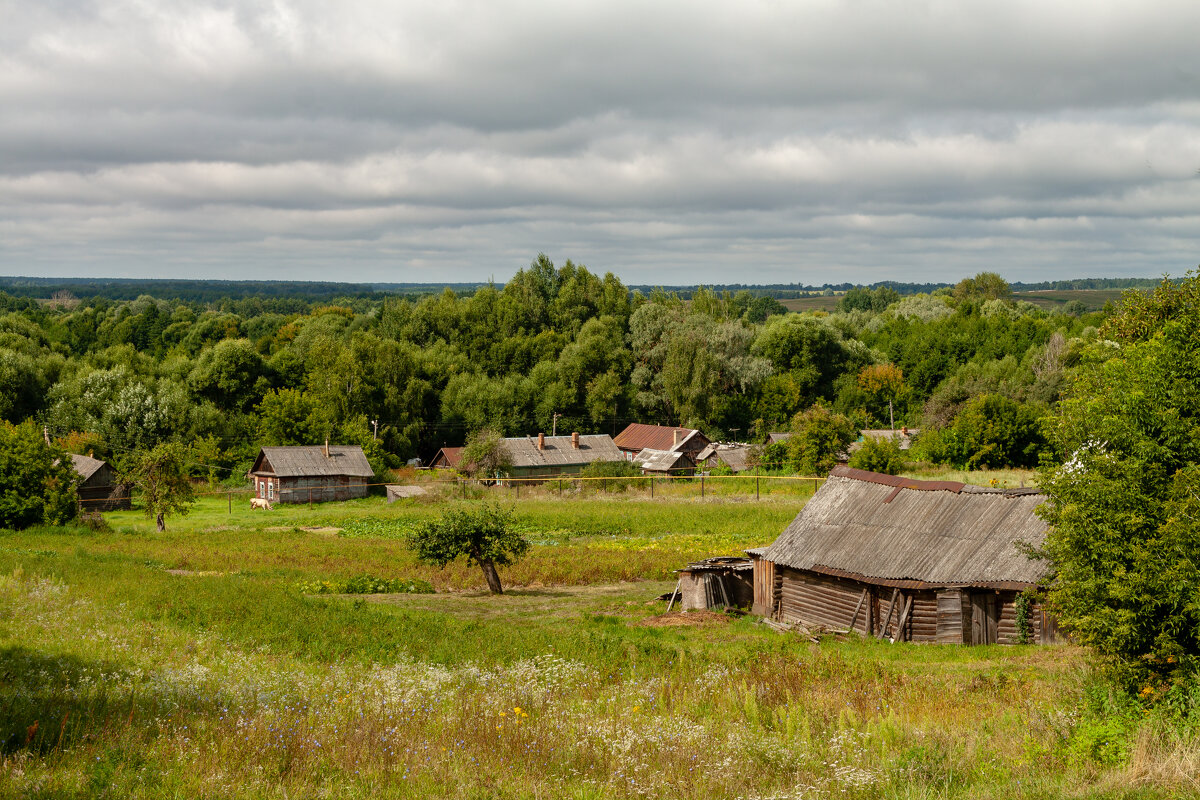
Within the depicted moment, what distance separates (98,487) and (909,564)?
5392 centimetres

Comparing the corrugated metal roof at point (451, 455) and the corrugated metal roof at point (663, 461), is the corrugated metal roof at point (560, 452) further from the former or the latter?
the corrugated metal roof at point (451, 455)

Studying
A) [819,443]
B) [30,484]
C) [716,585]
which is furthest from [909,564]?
[819,443]

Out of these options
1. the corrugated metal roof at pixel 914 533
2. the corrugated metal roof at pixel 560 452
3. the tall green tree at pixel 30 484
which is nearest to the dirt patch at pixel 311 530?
the tall green tree at pixel 30 484

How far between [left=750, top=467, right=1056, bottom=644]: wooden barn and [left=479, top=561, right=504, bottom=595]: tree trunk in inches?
342

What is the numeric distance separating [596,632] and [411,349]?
218 feet

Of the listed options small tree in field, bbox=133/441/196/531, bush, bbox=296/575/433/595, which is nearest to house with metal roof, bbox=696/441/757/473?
small tree in field, bbox=133/441/196/531

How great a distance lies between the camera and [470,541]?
97.5ft

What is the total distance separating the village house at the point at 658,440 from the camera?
256 ft

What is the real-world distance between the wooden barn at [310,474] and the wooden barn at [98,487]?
8837 mm

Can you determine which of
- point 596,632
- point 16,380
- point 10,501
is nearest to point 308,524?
point 10,501

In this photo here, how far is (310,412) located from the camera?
7381 centimetres

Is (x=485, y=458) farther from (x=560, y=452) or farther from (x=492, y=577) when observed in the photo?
(x=492, y=577)

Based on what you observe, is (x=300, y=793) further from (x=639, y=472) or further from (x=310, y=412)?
(x=310, y=412)

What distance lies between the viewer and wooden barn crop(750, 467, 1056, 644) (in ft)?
77.0
